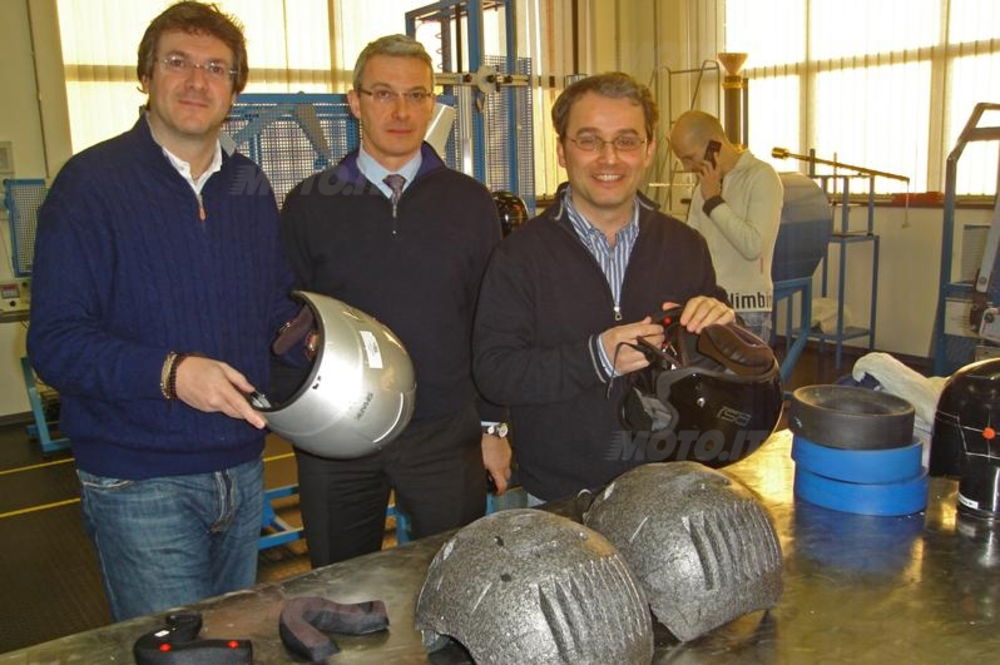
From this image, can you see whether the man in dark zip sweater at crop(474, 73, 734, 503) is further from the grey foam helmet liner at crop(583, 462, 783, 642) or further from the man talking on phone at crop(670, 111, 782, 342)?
the man talking on phone at crop(670, 111, 782, 342)

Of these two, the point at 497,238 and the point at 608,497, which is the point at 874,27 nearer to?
the point at 497,238

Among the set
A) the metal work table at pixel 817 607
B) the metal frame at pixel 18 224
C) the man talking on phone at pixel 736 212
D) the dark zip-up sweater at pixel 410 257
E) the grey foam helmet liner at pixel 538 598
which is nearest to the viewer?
the grey foam helmet liner at pixel 538 598

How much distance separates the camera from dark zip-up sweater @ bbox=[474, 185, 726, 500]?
1.81m

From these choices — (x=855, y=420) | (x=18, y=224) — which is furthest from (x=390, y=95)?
Answer: (x=18, y=224)

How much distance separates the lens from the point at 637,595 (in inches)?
46.1

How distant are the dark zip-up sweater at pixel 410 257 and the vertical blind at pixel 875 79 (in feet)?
17.5

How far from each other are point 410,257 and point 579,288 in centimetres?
50

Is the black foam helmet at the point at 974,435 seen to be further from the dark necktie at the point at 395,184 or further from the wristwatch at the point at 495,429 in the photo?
→ the dark necktie at the point at 395,184

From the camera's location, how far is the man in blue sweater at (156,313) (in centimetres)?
158

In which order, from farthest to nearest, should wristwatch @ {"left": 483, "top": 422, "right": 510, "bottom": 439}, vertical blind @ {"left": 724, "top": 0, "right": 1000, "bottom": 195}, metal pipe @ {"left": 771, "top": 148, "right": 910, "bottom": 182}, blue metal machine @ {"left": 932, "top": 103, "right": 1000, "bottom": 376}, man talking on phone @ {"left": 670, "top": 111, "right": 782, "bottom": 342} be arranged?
metal pipe @ {"left": 771, "top": 148, "right": 910, "bottom": 182}, vertical blind @ {"left": 724, "top": 0, "right": 1000, "bottom": 195}, blue metal machine @ {"left": 932, "top": 103, "right": 1000, "bottom": 376}, man talking on phone @ {"left": 670, "top": 111, "right": 782, "bottom": 342}, wristwatch @ {"left": 483, "top": 422, "right": 510, "bottom": 439}

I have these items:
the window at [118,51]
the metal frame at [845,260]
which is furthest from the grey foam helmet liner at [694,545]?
the metal frame at [845,260]

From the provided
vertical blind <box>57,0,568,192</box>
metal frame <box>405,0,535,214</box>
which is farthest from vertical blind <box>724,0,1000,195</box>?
metal frame <box>405,0,535,214</box>

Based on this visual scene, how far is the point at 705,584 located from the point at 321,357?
0.73 m

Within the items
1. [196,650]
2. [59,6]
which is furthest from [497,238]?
[59,6]
